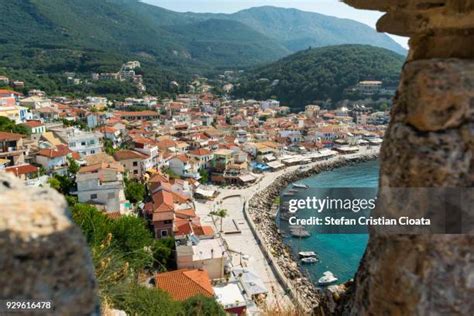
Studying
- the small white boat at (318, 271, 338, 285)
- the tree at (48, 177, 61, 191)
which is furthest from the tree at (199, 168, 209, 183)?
the small white boat at (318, 271, 338, 285)

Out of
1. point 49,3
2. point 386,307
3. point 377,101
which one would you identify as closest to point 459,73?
point 386,307

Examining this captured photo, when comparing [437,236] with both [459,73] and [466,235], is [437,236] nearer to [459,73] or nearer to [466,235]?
[466,235]

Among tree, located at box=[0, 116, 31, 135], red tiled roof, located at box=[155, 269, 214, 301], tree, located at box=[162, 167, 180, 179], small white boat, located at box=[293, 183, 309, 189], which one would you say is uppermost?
tree, located at box=[0, 116, 31, 135]

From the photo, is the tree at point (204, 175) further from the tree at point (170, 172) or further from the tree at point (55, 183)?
the tree at point (55, 183)

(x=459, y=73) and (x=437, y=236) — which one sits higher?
(x=459, y=73)

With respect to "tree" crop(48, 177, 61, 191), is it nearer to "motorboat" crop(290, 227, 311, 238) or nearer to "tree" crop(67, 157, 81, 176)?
"tree" crop(67, 157, 81, 176)

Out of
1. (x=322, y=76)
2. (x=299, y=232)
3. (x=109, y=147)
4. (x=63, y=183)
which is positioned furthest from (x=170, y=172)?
(x=322, y=76)
